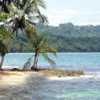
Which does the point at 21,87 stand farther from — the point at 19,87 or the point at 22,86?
the point at 22,86

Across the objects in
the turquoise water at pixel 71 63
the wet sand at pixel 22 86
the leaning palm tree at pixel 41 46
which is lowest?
the turquoise water at pixel 71 63

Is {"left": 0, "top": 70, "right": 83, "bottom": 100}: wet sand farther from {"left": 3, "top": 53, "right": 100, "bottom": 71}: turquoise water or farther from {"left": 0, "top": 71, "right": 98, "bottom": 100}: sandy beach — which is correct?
{"left": 3, "top": 53, "right": 100, "bottom": 71}: turquoise water

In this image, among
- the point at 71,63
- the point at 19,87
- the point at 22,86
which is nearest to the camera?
the point at 19,87

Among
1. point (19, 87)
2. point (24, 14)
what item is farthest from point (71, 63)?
point (19, 87)

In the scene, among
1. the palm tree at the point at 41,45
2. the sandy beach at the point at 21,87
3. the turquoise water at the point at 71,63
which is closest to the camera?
the sandy beach at the point at 21,87

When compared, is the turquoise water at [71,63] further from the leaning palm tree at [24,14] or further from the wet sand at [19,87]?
the wet sand at [19,87]

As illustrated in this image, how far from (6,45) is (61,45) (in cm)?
12320

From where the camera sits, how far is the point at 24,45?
52.9 metres

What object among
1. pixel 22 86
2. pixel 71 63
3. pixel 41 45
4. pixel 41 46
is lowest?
pixel 71 63

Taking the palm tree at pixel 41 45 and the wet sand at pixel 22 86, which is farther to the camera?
the palm tree at pixel 41 45

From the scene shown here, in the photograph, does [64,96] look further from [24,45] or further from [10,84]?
[24,45]

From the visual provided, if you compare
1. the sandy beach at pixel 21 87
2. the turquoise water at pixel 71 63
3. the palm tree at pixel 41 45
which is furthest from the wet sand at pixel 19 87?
the turquoise water at pixel 71 63

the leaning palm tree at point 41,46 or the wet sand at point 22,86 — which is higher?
the leaning palm tree at point 41,46

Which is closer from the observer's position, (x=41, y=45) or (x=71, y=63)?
(x=41, y=45)
